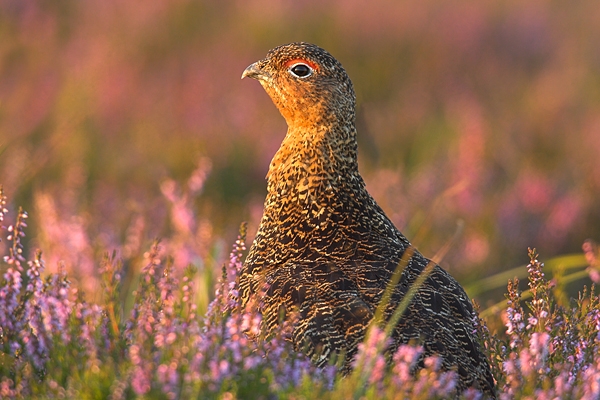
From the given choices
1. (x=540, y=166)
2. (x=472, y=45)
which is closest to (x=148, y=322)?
(x=540, y=166)

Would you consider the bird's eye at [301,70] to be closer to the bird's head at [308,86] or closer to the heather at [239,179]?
the bird's head at [308,86]

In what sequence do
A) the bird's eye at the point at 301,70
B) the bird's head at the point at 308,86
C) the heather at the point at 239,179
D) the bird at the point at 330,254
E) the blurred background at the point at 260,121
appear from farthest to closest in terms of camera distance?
the blurred background at the point at 260,121
the bird's eye at the point at 301,70
the bird's head at the point at 308,86
the bird at the point at 330,254
the heather at the point at 239,179

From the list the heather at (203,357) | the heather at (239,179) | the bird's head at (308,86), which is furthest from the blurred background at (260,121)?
the heather at (203,357)

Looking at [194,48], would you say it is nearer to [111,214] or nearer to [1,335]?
[111,214]

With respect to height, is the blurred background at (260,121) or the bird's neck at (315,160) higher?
the blurred background at (260,121)

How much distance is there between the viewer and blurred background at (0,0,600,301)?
7031 millimetres

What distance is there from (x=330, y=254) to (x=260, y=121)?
7203mm

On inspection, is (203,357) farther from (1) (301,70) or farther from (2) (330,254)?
(1) (301,70)

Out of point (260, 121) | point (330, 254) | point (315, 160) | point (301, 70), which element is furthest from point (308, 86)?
point (260, 121)

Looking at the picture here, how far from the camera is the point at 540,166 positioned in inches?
380

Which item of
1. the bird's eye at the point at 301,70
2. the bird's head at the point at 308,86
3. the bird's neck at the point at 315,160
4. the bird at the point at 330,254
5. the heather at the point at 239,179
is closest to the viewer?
the heather at the point at 239,179

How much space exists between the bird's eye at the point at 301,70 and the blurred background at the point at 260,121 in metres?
1.28

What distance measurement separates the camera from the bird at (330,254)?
321 centimetres

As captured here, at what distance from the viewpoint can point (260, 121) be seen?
10891 millimetres
